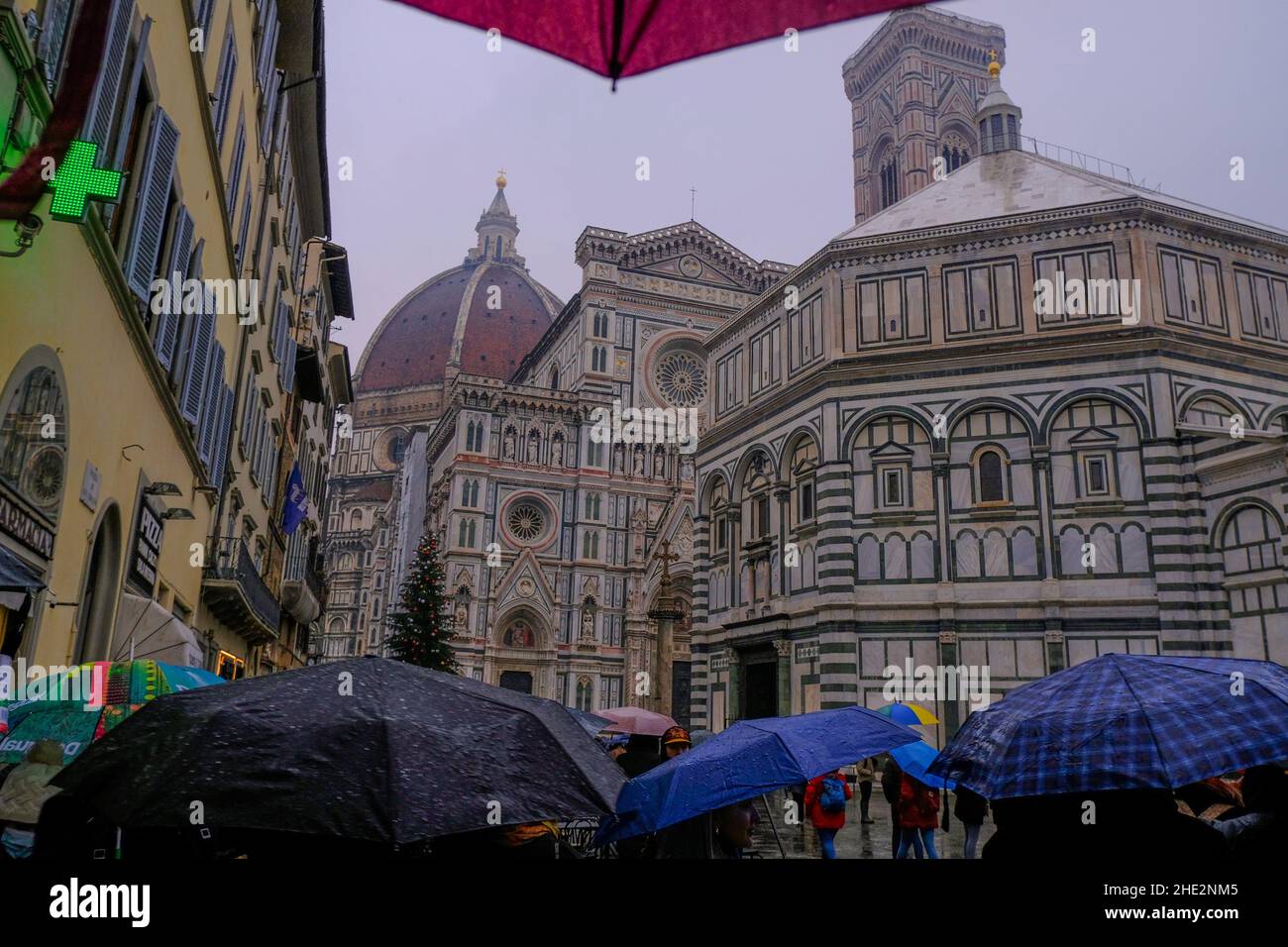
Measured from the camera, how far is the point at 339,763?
4008 mm

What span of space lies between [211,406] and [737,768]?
454 inches

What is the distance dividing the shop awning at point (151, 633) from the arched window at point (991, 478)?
17715 mm

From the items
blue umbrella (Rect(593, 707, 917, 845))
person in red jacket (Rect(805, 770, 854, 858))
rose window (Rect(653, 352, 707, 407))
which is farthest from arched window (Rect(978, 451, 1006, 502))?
rose window (Rect(653, 352, 707, 407))

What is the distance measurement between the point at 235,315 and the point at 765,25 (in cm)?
1573

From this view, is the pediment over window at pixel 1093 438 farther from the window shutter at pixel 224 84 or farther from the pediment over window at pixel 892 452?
the window shutter at pixel 224 84

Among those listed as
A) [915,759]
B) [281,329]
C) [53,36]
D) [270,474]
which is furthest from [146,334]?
[270,474]

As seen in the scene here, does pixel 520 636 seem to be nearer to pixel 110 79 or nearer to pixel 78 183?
pixel 110 79

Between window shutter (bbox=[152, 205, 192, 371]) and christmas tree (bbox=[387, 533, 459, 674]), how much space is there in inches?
1083

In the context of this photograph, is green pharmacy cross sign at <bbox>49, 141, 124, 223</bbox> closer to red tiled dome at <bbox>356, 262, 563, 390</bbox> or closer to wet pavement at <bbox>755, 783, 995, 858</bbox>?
wet pavement at <bbox>755, 783, 995, 858</bbox>

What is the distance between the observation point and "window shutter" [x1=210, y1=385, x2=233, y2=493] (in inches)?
635

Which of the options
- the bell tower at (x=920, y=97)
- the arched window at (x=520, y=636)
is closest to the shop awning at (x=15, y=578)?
the arched window at (x=520, y=636)

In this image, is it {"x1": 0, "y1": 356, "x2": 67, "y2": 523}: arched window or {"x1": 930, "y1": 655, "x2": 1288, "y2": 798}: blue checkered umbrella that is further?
{"x1": 0, "y1": 356, "x2": 67, "y2": 523}: arched window

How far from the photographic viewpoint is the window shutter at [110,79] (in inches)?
291

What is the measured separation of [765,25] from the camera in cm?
307
